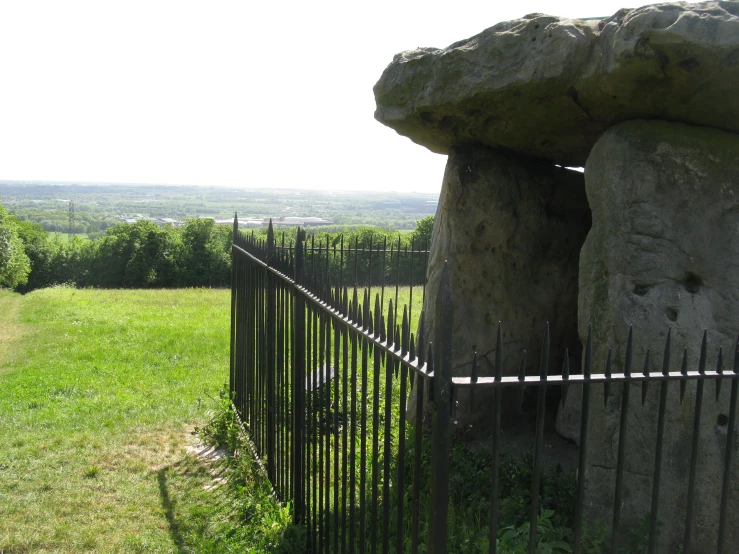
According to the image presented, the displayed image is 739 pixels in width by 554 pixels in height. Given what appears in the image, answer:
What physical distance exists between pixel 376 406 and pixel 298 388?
56.6 inches

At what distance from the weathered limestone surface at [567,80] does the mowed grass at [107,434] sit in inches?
143

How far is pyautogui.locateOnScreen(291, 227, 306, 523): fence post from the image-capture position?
430 centimetres

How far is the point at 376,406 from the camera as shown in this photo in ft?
10.0

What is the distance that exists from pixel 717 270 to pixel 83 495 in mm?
5244

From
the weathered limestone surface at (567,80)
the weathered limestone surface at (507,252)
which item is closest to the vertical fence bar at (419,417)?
the weathered limestone surface at (567,80)

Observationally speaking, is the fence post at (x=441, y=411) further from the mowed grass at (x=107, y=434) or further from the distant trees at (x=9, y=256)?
the distant trees at (x=9, y=256)

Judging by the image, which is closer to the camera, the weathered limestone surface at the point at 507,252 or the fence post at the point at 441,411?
the fence post at the point at 441,411

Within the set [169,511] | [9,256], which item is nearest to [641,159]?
[169,511]

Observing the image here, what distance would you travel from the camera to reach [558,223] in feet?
20.3

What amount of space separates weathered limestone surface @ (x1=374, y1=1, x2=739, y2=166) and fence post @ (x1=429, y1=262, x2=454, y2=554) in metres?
2.62

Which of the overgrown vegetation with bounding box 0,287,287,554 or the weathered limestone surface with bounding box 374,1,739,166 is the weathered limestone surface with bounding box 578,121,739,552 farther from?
the overgrown vegetation with bounding box 0,287,287,554

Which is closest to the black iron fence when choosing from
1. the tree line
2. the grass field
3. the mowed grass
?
the grass field

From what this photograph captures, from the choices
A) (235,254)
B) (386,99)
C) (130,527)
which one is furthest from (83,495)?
(386,99)

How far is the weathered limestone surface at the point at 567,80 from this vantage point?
3.87 m
